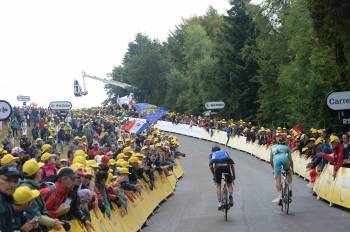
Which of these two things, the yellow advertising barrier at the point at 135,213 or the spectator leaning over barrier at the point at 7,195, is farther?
the yellow advertising barrier at the point at 135,213

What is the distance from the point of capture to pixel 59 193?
30.5ft

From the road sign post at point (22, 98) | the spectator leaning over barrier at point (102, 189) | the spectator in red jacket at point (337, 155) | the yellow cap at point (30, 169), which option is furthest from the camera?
the road sign post at point (22, 98)

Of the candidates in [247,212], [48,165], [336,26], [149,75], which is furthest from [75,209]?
[149,75]

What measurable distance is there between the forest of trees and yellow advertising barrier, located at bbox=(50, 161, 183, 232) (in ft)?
28.9

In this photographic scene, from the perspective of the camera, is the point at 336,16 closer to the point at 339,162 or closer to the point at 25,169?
the point at 339,162

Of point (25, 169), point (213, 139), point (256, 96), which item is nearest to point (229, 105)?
point (256, 96)

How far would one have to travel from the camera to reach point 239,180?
93.3 ft

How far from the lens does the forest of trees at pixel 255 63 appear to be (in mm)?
34844

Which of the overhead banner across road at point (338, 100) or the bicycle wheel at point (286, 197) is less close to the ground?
the overhead banner across road at point (338, 100)

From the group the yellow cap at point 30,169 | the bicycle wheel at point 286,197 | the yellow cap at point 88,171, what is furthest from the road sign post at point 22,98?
the yellow cap at point 30,169

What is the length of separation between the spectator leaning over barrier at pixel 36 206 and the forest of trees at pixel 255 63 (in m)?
16.7

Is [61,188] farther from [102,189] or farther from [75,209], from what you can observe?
[102,189]

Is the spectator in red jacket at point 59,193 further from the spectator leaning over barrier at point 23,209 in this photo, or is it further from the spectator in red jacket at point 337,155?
the spectator in red jacket at point 337,155

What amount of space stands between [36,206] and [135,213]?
24.7ft
